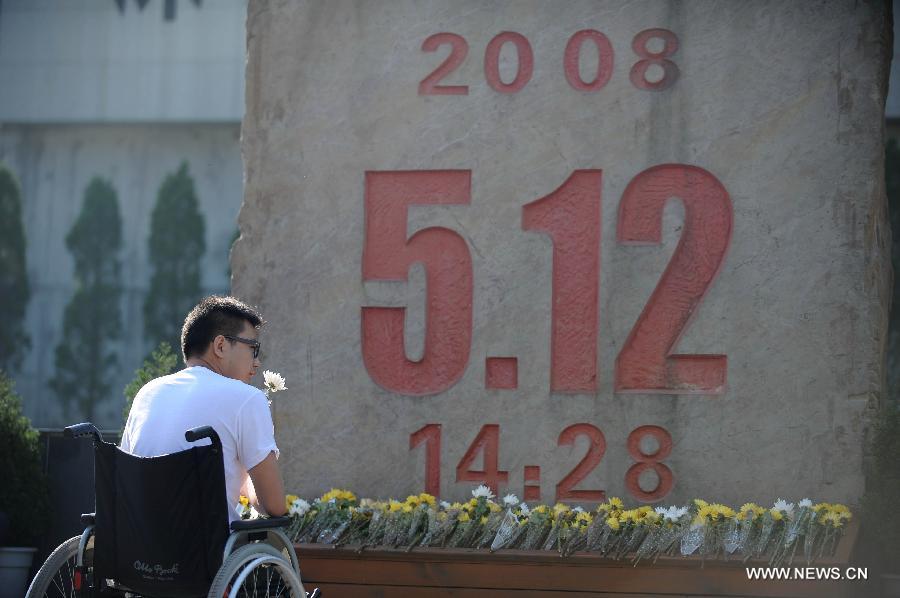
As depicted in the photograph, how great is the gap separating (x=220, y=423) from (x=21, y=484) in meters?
3.19

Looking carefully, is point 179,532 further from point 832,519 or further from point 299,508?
point 832,519

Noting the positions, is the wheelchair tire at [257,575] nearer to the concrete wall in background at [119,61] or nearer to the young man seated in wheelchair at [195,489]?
the young man seated in wheelchair at [195,489]

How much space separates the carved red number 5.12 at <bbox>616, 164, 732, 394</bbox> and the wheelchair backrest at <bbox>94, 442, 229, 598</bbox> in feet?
7.28

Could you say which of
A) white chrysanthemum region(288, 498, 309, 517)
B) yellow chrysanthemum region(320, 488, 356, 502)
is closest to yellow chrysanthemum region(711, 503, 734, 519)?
yellow chrysanthemum region(320, 488, 356, 502)

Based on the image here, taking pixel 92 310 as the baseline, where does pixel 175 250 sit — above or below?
above

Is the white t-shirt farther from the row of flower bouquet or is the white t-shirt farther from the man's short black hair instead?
the row of flower bouquet

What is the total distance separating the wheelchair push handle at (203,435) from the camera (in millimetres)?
3158

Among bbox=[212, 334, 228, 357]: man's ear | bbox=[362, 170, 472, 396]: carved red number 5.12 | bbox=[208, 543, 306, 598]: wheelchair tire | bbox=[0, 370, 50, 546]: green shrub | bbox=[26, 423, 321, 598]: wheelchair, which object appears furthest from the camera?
bbox=[0, 370, 50, 546]: green shrub

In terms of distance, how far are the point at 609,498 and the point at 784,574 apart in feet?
2.40

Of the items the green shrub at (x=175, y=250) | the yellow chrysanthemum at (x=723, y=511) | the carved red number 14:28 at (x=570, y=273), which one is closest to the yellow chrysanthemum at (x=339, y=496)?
the carved red number 14:28 at (x=570, y=273)

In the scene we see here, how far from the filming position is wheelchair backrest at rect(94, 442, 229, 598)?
3250 mm

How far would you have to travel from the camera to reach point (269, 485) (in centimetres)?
341

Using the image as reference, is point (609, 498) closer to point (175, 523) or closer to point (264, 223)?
point (264, 223)

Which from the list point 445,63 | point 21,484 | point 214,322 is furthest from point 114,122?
point 214,322
